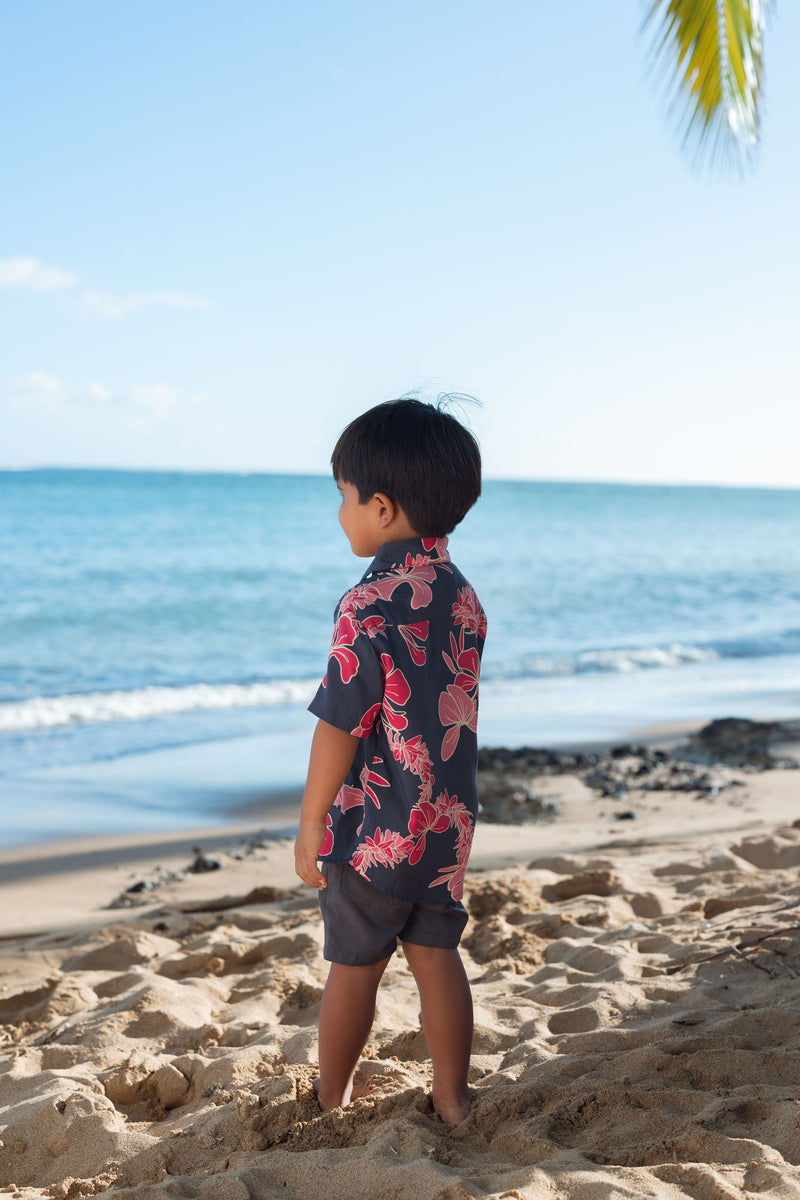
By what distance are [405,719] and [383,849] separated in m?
0.27

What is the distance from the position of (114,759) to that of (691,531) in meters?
36.6

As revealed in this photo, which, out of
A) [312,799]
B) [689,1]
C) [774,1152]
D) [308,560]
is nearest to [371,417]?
[312,799]

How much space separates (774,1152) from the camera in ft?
5.79

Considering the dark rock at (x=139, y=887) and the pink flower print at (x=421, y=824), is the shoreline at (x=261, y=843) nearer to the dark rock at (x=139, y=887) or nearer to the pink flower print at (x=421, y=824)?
the dark rock at (x=139, y=887)

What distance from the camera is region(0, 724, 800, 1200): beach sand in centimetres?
183

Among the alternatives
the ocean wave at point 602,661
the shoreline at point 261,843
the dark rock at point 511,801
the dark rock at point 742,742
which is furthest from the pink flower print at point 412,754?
the ocean wave at point 602,661

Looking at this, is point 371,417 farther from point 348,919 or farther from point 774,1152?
point 774,1152

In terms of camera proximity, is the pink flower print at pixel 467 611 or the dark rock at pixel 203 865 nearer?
the pink flower print at pixel 467 611

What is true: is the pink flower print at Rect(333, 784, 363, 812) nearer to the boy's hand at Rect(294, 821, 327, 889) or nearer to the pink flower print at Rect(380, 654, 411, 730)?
the boy's hand at Rect(294, 821, 327, 889)

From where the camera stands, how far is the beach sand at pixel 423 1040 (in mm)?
1834

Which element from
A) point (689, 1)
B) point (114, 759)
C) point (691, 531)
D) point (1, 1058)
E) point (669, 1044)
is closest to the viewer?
point (669, 1044)

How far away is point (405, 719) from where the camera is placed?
1.95 metres

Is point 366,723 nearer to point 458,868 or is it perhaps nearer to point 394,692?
point 394,692

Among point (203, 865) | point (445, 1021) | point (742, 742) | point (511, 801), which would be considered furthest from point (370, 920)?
point (742, 742)
